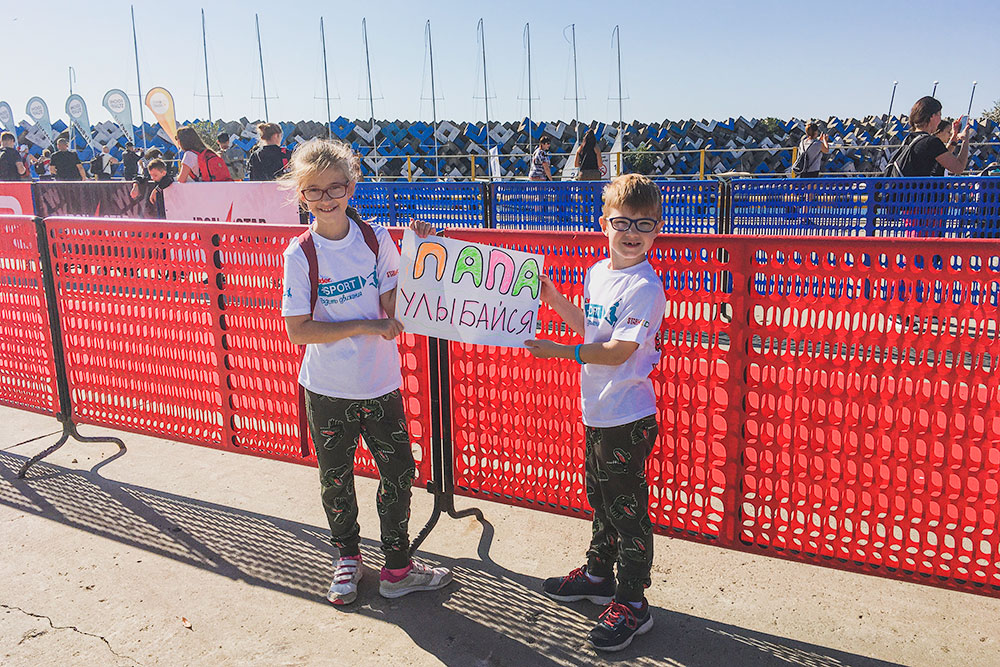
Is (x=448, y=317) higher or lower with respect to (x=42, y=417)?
higher

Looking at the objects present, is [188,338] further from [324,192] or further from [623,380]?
[623,380]

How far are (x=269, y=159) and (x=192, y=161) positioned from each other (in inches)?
43.5

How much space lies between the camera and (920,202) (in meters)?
9.52

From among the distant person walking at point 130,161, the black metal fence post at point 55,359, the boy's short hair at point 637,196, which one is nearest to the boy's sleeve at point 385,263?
the boy's short hair at point 637,196

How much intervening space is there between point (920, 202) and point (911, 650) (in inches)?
300

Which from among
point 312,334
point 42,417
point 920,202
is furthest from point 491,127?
point 312,334

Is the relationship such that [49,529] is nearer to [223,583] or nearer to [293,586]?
[223,583]

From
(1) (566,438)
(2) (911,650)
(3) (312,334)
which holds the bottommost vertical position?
(2) (911,650)

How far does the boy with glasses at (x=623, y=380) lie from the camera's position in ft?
9.98

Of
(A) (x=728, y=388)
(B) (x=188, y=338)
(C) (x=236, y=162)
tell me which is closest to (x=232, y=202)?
(B) (x=188, y=338)

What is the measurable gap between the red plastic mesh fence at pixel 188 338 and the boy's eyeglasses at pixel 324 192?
1.00 metres

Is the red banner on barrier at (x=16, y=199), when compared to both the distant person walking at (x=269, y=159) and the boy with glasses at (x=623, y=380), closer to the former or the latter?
the distant person walking at (x=269, y=159)

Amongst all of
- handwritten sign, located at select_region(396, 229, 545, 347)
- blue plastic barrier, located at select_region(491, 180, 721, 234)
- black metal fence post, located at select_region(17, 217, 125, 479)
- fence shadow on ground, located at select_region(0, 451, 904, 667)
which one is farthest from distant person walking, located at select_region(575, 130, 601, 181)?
handwritten sign, located at select_region(396, 229, 545, 347)

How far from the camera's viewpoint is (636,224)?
3064 millimetres
